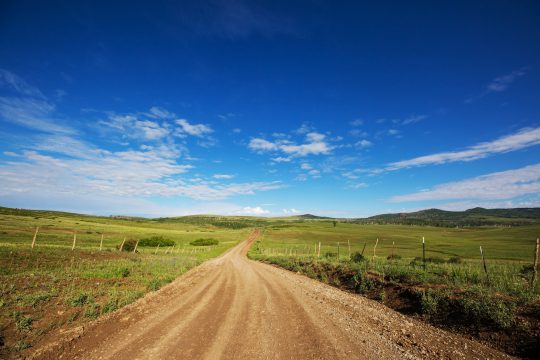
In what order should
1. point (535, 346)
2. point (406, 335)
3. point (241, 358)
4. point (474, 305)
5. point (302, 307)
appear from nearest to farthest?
point (241, 358), point (535, 346), point (406, 335), point (474, 305), point (302, 307)

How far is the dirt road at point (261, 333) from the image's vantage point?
781 cm

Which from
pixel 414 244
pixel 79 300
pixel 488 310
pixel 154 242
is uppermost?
pixel 488 310

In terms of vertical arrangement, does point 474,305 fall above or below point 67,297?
above

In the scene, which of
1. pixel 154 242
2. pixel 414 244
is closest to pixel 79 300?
pixel 154 242

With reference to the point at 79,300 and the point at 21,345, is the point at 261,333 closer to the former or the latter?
the point at 21,345

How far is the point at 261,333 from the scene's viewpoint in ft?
30.8

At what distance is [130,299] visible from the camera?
14.0 meters

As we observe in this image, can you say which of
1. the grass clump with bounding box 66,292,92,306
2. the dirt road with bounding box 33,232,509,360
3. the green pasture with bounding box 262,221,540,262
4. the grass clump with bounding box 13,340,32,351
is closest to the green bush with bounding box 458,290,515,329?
the dirt road with bounding box 33,232,509,360

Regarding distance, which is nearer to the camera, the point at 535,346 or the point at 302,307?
the point at 535,346

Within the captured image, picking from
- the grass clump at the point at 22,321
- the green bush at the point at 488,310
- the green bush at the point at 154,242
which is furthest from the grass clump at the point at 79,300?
the green bush at the point at 154,242

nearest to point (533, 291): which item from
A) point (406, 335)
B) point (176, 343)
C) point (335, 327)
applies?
point (406, 335)

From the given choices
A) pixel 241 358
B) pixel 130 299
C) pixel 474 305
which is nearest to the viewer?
pixel 241 358

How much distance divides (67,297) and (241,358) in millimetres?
10520

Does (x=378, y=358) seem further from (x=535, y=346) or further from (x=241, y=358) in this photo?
(x=535, y=346)
